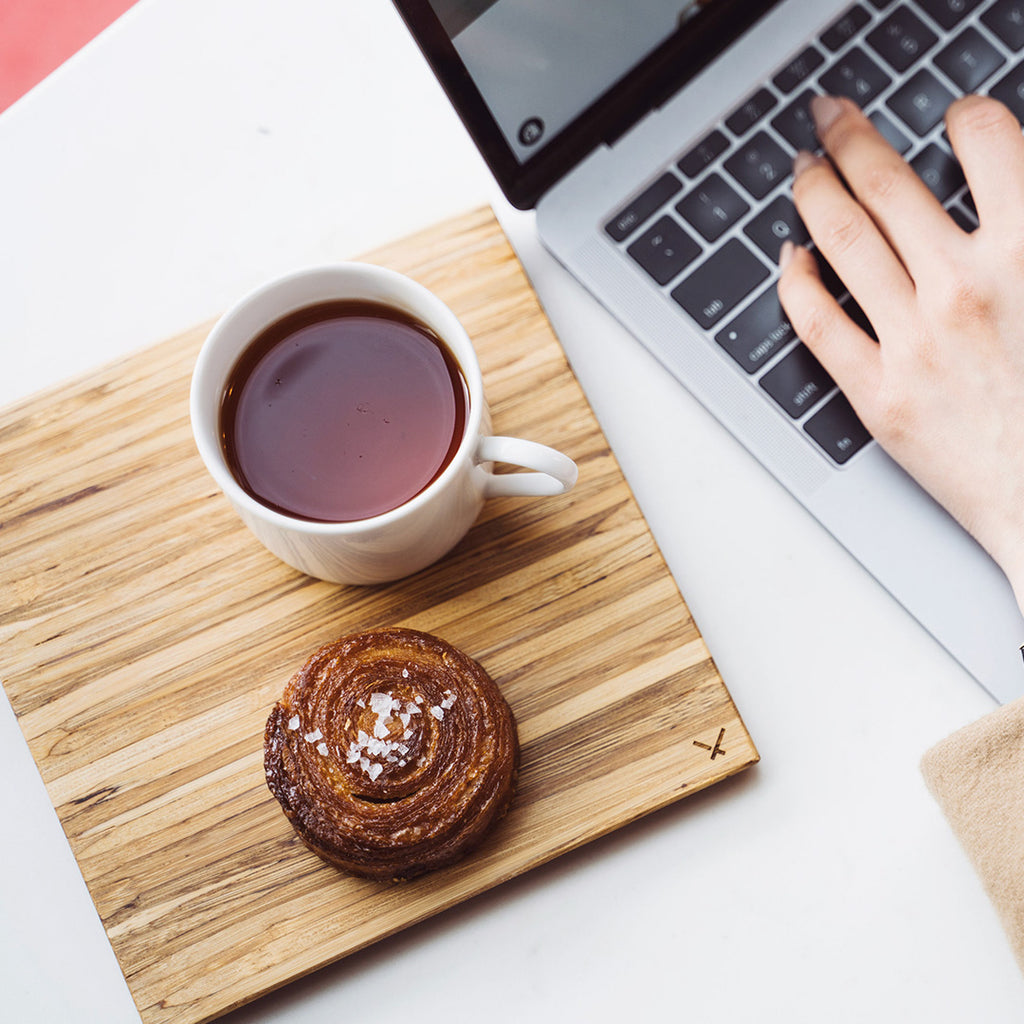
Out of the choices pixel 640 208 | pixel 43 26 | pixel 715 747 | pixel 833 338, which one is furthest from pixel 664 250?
pixel 43 26

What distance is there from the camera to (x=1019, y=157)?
0.76 meters

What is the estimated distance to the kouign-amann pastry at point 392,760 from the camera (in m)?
0.65

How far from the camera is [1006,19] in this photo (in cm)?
80

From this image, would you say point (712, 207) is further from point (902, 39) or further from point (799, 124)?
point (902, 39)

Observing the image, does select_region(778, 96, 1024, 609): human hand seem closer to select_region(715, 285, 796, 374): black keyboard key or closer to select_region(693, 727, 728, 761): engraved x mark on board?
select_region(715, 285, 796, 374): black keyboard key

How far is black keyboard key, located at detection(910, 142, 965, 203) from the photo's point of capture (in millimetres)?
801

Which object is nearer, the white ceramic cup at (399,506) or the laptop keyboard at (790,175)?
the white ceramic cup at (399,506)

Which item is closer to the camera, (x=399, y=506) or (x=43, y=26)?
(x=399, y=506)

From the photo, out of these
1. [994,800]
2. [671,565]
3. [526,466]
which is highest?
[526,466]

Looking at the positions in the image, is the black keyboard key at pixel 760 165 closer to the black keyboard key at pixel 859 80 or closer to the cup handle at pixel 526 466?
the black keyboard key at pixel 859 80

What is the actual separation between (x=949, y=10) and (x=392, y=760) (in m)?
0.72

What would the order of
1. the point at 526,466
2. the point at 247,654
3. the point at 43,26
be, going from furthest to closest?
1. the point at 43,26
2. the point at 247,654
3. the point at 526,466

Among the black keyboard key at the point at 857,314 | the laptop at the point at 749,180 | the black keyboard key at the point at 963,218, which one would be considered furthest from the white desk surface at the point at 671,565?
the black keyboard key at the point at 963,218

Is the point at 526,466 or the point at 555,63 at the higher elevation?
the point at 555,63
